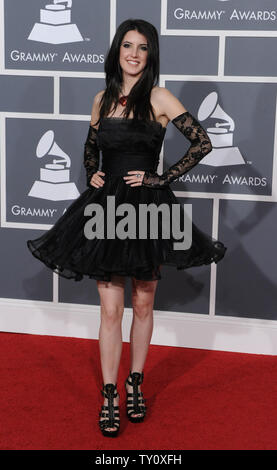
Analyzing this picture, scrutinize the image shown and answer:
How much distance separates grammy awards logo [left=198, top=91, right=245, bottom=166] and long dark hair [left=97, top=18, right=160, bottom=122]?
922 millimetres

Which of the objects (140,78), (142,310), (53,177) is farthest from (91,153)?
(53,177)

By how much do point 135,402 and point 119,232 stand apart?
0.83 metres

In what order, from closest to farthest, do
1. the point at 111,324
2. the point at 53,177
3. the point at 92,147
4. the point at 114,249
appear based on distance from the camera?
the point at 114,249
the point at 111,324
the point at 92,147
the point at 53,177

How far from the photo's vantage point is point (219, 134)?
3.71 m

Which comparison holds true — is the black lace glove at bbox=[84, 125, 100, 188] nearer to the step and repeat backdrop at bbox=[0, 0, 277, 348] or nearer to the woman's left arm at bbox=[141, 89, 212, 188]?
the woman's left arm at bbox=[141, 89, 212, 188]

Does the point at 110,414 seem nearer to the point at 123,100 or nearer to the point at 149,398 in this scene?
the point at 149,398

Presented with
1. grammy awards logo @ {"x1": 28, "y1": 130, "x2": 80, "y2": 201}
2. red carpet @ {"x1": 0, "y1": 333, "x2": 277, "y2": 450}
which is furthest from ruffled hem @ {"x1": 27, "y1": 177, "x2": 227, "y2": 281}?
grammy awards logo @ {"x1": 28, "y1": 130, "x2": 80, "y2": 201}

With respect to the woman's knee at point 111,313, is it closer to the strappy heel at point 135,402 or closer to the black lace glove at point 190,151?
the strappy heel at point 135,402

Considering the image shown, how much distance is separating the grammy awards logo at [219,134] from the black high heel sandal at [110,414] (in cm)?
156

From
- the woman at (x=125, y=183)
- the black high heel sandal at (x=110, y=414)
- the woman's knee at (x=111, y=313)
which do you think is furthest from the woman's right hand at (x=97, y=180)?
the black high heel sandal at (x=110, y=414)

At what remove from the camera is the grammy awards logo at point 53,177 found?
12.9ft

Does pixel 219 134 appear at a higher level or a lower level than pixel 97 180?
higher

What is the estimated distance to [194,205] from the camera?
3.82 m
